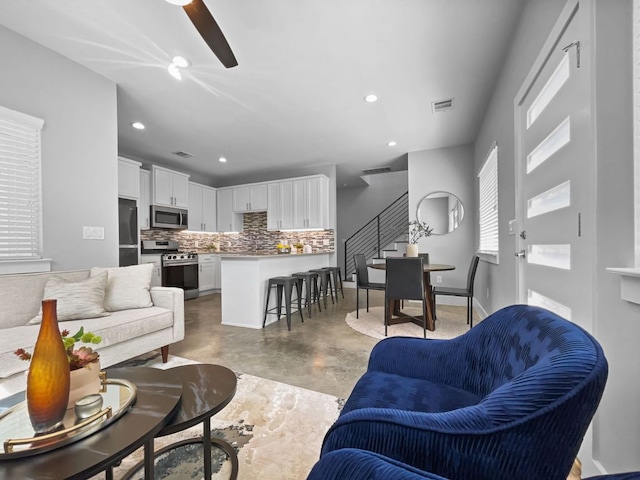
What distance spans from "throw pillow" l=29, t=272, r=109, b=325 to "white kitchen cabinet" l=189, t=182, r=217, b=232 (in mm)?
4141

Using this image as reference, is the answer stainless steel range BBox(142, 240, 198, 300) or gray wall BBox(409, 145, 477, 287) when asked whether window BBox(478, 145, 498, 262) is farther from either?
stainless steel range BBox(142, 240, 198, 300)

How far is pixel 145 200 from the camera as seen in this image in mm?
5164

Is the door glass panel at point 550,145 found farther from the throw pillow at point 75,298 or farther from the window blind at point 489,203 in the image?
the throw pillow at point 75,298

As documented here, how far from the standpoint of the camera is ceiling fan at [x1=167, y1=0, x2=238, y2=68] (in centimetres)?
148

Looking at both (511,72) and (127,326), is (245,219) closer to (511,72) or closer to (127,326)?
(127,326)

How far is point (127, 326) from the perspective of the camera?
2094 mm

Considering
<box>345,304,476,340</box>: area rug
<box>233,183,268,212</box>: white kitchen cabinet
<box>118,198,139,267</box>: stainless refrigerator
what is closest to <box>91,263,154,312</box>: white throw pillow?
<box>118,198,139,267</box>: stainless refrigerator

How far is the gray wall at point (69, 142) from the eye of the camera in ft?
7.63

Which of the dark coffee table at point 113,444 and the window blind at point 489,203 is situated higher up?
the window blind at point 489,203

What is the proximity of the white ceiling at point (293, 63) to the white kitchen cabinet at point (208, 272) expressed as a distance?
254cm

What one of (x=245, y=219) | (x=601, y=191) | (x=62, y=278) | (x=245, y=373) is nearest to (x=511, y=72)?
(x=601, y=191)

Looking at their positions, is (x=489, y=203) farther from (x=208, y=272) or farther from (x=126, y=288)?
(x=208, y=272)

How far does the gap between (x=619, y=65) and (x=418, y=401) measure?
1511 mm

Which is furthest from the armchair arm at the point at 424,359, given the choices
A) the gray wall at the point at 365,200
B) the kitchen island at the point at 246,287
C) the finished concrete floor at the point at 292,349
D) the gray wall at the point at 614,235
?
the gray wall at the point at 365,200
